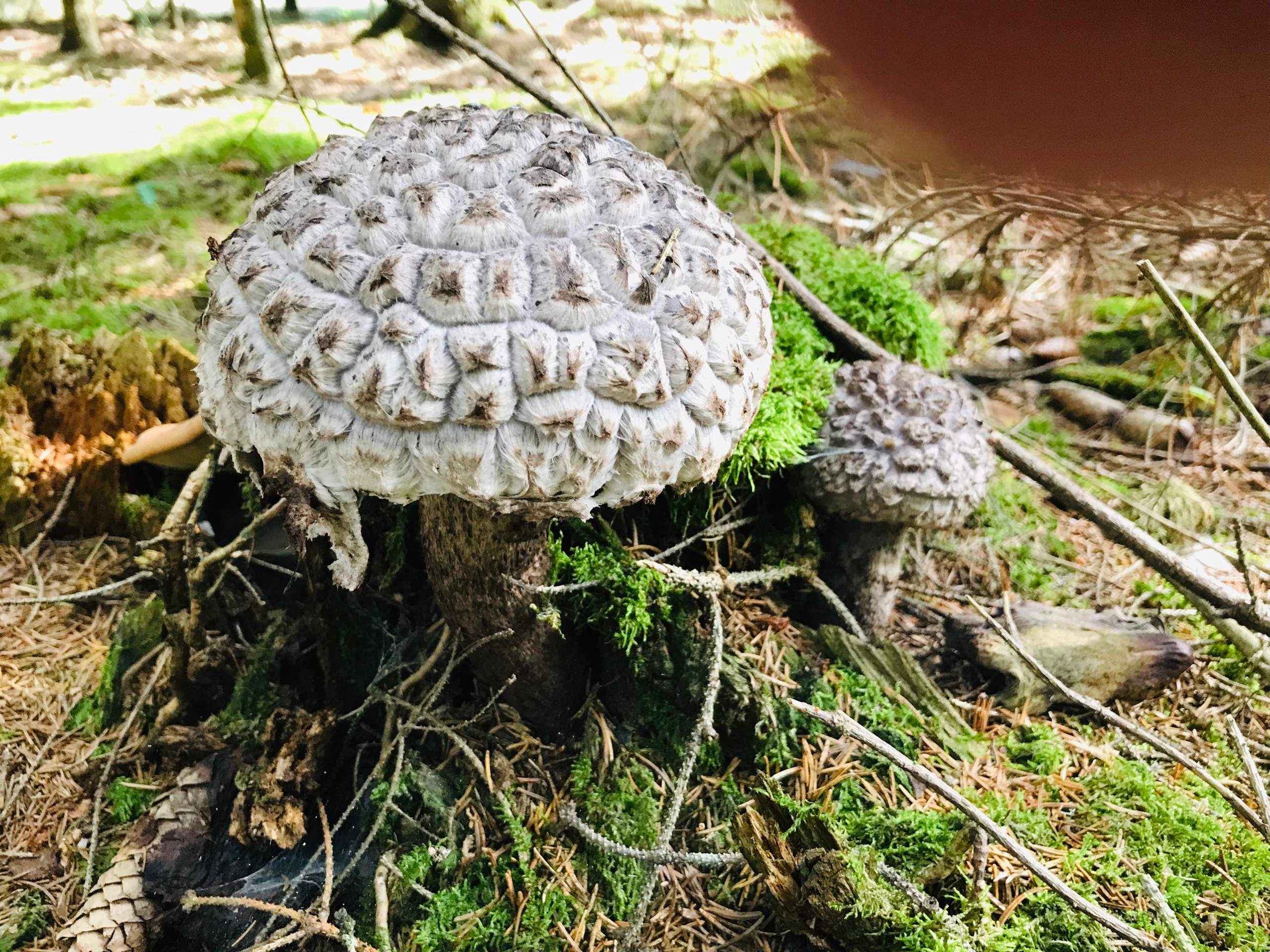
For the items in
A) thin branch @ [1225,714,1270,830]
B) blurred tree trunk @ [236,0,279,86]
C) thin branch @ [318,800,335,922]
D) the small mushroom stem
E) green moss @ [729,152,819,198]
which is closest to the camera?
thin branch @ [1225,714,1270,830]

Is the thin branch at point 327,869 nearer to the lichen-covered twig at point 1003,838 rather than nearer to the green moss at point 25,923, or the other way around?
the green moss at point 25,923

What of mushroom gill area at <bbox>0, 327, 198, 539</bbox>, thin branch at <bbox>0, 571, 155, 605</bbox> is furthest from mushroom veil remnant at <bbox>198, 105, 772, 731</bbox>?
mushroom gill area at <bbox>0, 327, 198, 539</bbox>

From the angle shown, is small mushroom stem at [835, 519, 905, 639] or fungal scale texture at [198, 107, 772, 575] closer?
fungal scale texture at [198, 107, 772, 575]

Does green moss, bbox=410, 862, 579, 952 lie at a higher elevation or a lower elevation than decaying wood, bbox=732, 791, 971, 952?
lower

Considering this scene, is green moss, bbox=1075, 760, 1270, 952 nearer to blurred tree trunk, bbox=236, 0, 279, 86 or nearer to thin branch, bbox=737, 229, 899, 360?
thin branch, bbox=737, 229, 899, 360

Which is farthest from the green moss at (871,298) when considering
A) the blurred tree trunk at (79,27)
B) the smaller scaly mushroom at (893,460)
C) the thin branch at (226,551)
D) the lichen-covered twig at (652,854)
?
the blurred tree trunk at (79,27)

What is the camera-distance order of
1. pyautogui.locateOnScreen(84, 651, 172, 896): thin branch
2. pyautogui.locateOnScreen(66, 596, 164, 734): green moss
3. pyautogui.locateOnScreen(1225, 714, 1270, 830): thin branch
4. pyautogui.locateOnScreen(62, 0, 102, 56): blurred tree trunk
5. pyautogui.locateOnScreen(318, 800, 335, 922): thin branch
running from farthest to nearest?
pyautogui.locateOnScreen(62, 0, 102, 56): blurred tree trunk → pyautogui.locateOnScreen(66, 596, 164, 734): green moss → pyautogui.locateOnScreen(84, 651, 172, 896): thin branch → pyautogui.locateOnScreen(318, 800, 335, 922): thin branch → pyautogui.locateOnScreen(1225, 714, 1270, 830): thin branch
